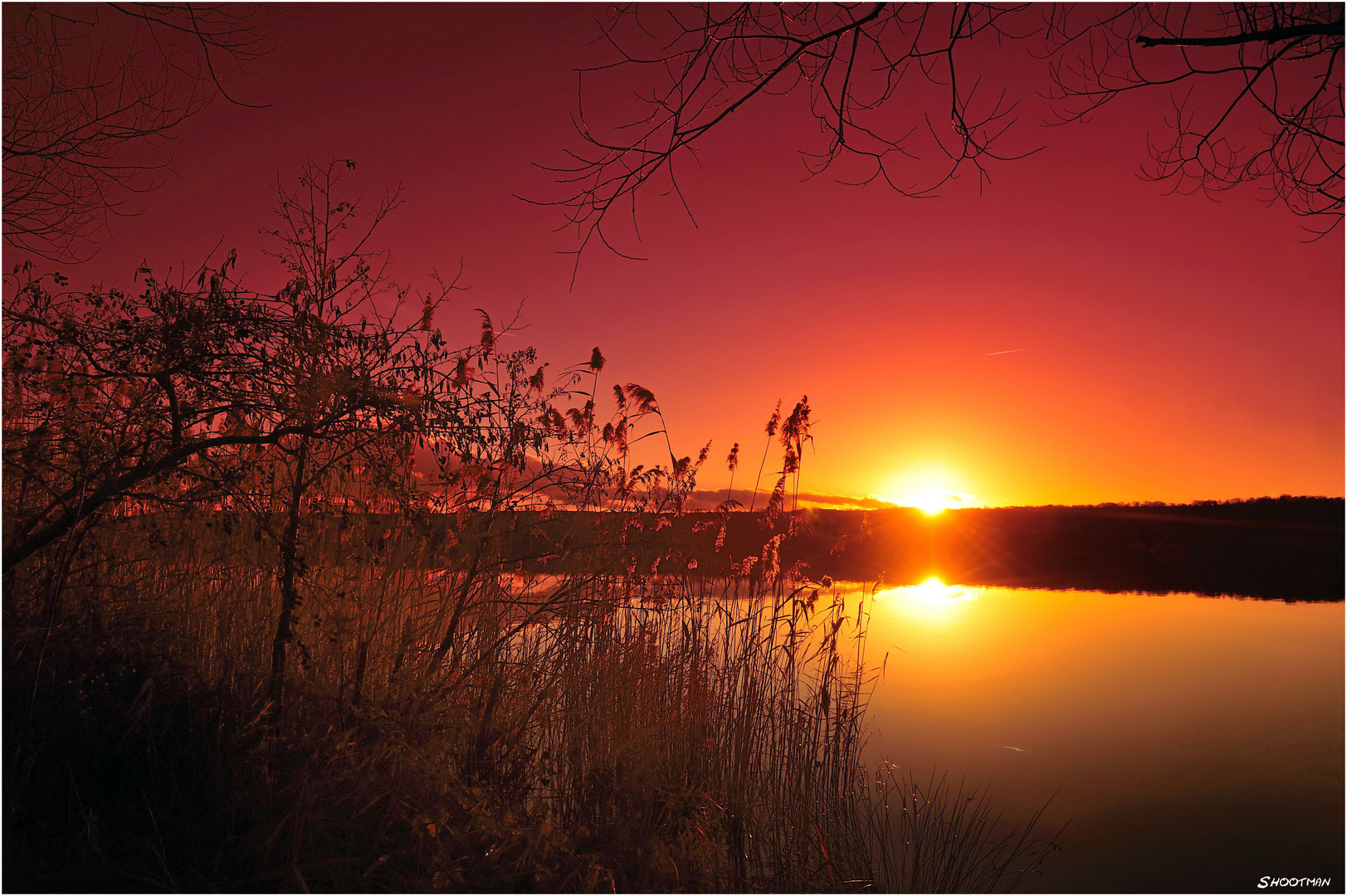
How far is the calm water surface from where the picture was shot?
541 cm

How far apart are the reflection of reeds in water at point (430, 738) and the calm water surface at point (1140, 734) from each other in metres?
0.98

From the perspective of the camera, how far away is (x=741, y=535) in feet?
22.3

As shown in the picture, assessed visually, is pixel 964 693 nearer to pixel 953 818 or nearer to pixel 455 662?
pixel 953 818

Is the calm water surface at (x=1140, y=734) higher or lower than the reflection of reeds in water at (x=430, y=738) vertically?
lower

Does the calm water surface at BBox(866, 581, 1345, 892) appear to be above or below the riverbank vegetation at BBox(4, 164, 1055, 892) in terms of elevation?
below

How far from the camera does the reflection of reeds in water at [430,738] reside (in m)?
3.20

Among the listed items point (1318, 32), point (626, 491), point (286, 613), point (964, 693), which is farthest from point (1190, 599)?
point (286, 613)

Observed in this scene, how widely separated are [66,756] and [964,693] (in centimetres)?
878

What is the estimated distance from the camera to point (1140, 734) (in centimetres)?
804

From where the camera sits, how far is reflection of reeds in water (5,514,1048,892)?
10.5 feet

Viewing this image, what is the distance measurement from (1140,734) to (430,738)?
299 inches

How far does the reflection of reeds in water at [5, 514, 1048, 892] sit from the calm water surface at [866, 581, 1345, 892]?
0.98 m

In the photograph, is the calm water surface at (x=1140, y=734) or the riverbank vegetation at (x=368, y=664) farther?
the calm water surface at (x=1140, y=734)

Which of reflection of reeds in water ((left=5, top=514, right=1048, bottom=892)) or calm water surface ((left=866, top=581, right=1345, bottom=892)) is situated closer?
reflection of reeds in water ((left=5, top=514, right=1048, bottom=892))
